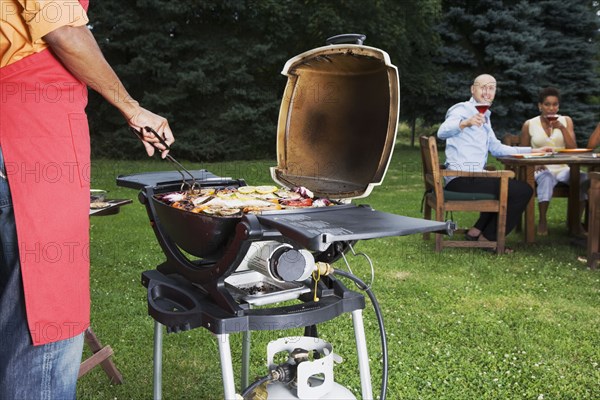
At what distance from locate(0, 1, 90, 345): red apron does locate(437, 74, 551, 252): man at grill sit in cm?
468

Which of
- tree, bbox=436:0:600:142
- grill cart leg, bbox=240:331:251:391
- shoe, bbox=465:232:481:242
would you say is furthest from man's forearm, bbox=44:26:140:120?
tree, bbox=436:0:600:142

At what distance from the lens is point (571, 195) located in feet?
21.4

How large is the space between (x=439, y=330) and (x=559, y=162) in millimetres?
2432

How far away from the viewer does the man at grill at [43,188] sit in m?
1.59

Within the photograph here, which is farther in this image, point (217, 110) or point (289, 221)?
point (217, 110)

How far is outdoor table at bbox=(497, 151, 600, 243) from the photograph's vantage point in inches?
217

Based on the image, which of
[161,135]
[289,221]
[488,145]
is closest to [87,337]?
[161,135]

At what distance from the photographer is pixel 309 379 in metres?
2.20

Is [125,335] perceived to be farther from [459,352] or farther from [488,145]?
[488,145]

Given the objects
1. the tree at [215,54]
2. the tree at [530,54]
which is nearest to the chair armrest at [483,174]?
the tree at [215,54]

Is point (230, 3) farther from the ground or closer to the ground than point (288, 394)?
farther from the ground

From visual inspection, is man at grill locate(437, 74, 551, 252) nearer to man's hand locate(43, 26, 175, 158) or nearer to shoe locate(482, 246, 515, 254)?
shoe locate(482, 246, 515, 254)

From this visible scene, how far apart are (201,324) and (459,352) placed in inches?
82.5

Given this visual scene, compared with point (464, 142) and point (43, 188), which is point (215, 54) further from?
point (43, 188)
